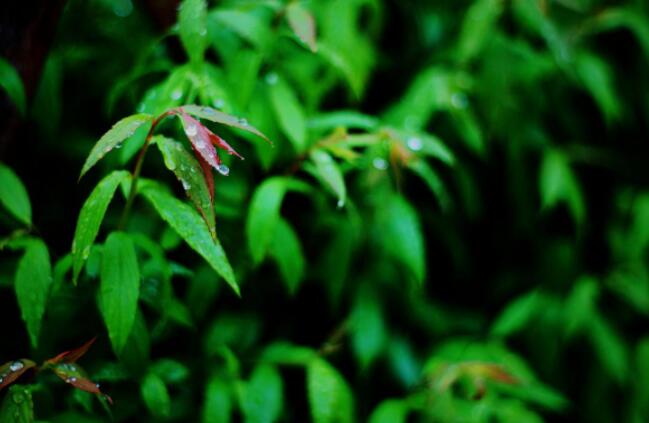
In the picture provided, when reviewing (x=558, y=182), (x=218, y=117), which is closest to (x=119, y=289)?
(x=218, y=117)

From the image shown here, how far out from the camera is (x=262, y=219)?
3.98 ft

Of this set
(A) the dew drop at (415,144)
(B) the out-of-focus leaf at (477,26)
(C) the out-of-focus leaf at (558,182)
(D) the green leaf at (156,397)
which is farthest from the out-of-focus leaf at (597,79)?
(D) the green leaf at (156,397)

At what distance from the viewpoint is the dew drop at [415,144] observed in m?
1.33

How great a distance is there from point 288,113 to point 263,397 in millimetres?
590

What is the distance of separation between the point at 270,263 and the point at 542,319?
0.78 metres

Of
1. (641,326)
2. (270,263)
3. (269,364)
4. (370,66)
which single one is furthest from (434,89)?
(641,326)

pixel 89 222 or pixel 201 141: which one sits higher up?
pixel 201 141

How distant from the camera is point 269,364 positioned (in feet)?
4.34

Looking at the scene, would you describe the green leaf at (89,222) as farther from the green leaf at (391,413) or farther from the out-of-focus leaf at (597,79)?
the out-of-focus leaf at (597,79)

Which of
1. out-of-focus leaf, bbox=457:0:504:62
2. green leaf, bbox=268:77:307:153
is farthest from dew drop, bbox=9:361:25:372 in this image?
out-of-focus leaf, bbox=457:0:504:62

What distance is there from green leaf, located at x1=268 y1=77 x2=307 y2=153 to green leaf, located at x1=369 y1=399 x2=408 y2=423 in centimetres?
59

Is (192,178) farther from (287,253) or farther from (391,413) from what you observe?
(391,413)

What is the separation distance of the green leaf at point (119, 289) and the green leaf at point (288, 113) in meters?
0.42

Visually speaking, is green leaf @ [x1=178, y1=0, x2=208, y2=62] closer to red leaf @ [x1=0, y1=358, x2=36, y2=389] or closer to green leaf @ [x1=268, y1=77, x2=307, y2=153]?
green leaf @ [x1=268, y1=77, x2=307, y2=153]
